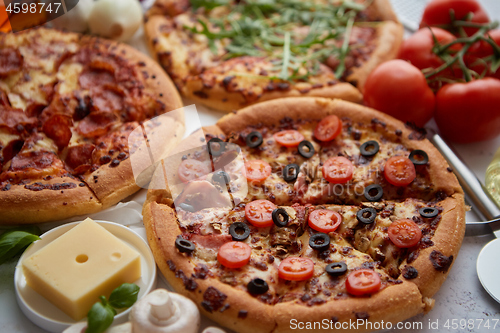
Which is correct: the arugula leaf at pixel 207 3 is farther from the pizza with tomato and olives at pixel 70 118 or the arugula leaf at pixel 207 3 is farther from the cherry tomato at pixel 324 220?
the cherry tomato at pixel 324 220

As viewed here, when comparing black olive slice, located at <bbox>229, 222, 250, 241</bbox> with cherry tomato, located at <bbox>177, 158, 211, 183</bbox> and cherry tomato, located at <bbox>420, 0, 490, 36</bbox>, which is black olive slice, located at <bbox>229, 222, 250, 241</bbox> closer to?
cherry tomato, located at <bbox>177, 158, 211, 183</bbox>

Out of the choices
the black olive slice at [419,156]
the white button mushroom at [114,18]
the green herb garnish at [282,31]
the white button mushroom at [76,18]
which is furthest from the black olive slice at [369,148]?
the white button mushroom at [76,18]

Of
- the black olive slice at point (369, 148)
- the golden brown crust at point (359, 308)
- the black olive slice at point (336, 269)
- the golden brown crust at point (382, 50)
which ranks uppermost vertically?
the golden brown crust at point (382, 50)

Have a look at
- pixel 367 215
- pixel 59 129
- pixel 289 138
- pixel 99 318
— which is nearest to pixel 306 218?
pixel 367 215

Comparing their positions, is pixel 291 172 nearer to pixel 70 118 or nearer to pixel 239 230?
pixel 239 230

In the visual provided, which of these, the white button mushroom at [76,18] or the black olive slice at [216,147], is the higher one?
the white button mushroom at [76,18]
